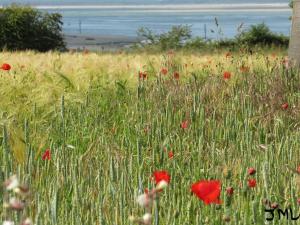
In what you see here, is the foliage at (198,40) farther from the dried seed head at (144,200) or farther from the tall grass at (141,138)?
the dried seed head at (144,200)

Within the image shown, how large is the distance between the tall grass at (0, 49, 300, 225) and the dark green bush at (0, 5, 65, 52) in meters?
9.70

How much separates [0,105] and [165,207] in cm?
280

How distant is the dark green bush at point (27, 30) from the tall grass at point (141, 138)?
9.70 meters

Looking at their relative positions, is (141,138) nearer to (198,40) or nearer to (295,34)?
(295,34)

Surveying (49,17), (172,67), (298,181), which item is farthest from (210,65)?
(49,17)

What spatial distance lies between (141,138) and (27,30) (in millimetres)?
13937

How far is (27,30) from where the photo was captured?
60.6ft

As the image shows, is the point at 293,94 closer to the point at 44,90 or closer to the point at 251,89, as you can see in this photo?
the point at 251,89

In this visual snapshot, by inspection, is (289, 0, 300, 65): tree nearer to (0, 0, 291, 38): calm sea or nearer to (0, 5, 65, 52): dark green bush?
(0, 0, 291, 38): calm sea

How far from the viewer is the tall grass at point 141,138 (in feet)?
10.6

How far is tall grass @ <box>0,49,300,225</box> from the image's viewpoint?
3223 mm

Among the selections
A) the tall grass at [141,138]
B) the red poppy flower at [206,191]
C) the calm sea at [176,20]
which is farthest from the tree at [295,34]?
the red poppy flower at [206,191]

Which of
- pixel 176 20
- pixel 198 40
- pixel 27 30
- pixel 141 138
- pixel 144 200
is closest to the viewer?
pixel 144 200

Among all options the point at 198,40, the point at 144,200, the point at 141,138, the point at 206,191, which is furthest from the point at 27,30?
the point at 144,200
